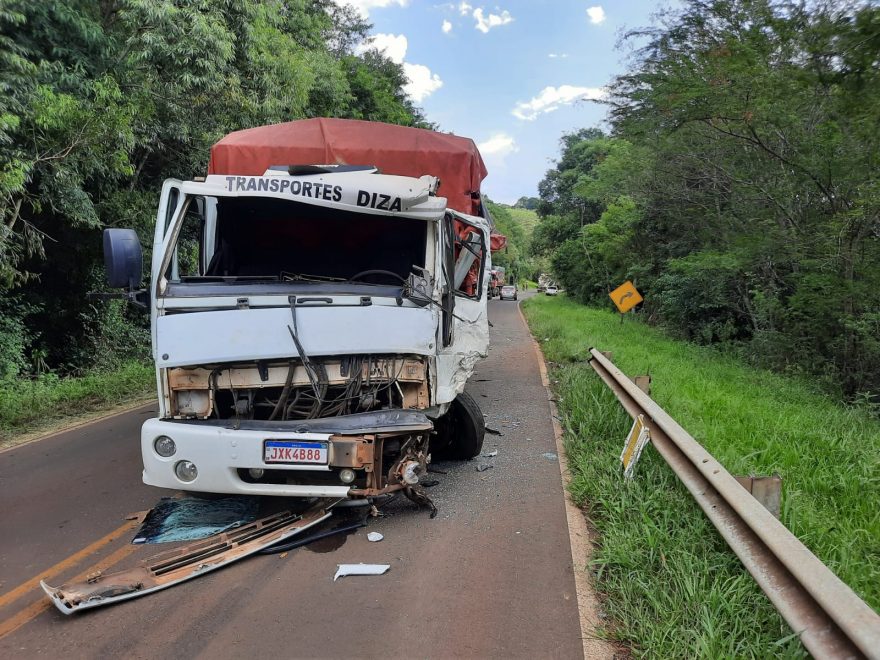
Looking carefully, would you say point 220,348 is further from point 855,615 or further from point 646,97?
point 646,97

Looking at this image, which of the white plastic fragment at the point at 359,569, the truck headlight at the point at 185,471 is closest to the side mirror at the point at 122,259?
the truck headlight at the point at 185,471

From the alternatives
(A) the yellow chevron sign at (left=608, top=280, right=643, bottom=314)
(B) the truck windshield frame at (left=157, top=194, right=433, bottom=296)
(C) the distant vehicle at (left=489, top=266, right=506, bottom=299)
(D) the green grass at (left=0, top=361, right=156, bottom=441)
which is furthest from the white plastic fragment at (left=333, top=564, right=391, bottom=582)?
(A) the yellow chevron sign at (left=608, top=280, right=643, bottom=314)

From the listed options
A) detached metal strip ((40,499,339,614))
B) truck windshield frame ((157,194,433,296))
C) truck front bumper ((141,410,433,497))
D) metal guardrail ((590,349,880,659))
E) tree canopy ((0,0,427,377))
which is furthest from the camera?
tree canopy ((0,0,427,377))

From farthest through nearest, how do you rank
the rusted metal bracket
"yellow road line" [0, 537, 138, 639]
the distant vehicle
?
the distant vehicle, the rusted metal bracket, "yellow road line" [0, 537, 138, 639]

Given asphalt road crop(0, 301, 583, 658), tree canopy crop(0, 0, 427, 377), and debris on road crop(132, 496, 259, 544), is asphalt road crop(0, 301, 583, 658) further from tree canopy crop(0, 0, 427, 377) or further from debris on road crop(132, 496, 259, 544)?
tree canopy crop(0, 0, 427, 377)

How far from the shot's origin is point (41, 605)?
3.14 m

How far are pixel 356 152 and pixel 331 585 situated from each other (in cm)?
395

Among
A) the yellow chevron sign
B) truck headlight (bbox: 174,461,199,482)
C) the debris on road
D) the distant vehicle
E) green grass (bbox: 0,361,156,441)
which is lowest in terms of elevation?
the debris on road

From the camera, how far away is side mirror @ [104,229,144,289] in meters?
3.94

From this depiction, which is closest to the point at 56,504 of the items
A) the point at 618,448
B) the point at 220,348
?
the point at 220,348

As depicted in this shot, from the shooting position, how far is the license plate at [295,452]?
141 inches

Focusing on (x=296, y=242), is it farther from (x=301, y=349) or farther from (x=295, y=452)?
(x=295, y=452)

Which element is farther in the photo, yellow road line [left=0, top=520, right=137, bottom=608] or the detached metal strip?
yellow road line [left=0, top=520, right=137, bottom=608]

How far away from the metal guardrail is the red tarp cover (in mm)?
3316
